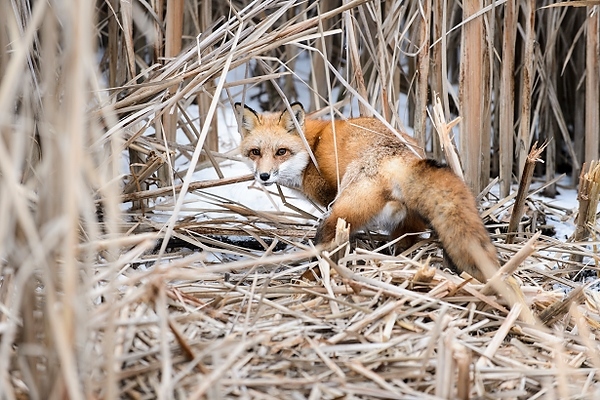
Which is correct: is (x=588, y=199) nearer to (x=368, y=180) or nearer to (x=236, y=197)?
(x=368, y=180)

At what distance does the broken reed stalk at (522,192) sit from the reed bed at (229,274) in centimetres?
2

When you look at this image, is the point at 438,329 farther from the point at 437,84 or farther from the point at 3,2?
the point at 437,84

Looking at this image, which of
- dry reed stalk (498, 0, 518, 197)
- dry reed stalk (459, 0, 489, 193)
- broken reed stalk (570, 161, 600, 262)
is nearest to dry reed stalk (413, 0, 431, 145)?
dry reed stalk (459, 0, 489, 193)

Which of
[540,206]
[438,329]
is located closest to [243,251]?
[438,329]

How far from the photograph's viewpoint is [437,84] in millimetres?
4137

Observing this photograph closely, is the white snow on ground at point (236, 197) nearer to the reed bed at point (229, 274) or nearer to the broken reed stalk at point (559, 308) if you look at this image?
the reed bed at point (229, 274)

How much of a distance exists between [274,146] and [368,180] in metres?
0.93

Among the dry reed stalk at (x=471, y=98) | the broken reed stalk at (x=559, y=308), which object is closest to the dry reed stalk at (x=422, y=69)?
the dry reed stalk at (x=471, y=98)

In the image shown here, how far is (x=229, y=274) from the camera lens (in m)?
3.14

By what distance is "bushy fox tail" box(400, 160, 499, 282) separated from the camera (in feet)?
9.32

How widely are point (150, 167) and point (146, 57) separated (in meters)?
3.05

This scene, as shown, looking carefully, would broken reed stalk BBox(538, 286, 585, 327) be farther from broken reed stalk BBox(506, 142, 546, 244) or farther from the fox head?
the fox head

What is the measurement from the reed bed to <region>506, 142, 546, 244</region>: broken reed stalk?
0.02m

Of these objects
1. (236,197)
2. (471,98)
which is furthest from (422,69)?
(236,197)
